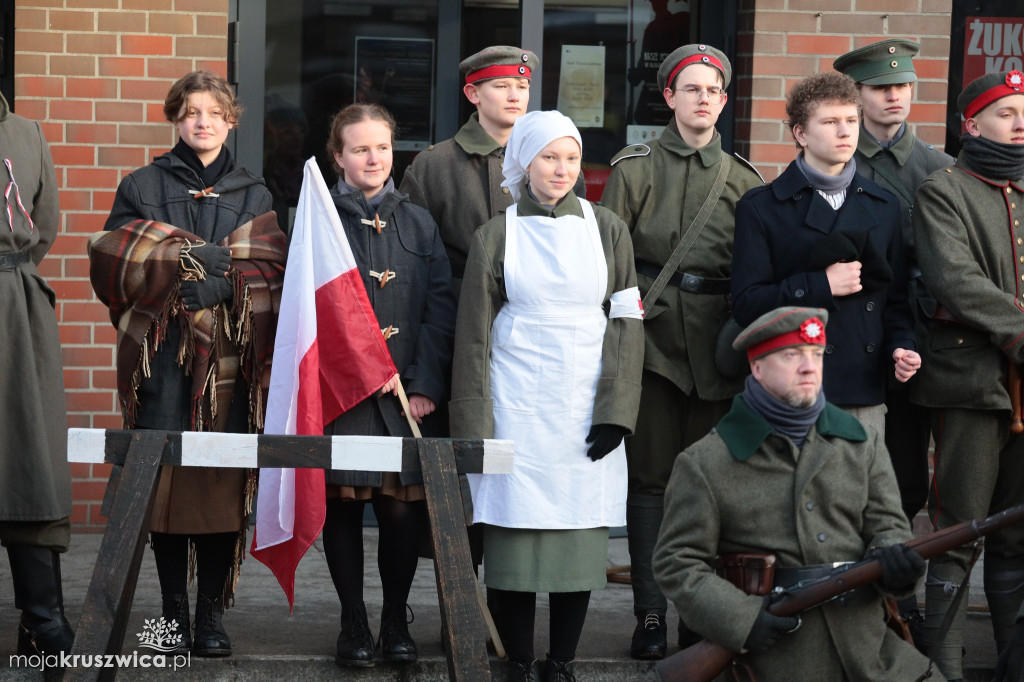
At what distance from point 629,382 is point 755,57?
8.60ft

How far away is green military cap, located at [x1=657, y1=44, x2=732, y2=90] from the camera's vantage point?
5090 millimetres

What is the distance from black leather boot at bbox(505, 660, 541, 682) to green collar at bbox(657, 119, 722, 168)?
1889mm

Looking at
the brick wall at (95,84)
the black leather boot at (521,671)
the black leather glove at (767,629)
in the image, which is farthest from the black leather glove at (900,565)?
the brick wall at (95,84)

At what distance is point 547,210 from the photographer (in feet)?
15.3

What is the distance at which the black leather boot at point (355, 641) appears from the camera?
4723 millimetres

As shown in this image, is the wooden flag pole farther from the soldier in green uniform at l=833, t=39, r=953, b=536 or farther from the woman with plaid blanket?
the soldier in green uniform at l=833, t=39, r=953, b=536

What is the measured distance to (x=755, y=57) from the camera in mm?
6613

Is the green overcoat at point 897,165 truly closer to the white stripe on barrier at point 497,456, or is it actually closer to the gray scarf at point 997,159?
the gray scarf at point 997,159

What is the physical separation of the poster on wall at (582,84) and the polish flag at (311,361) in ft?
9.11

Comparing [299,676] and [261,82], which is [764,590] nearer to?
[299,676]

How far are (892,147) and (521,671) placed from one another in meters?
2.38

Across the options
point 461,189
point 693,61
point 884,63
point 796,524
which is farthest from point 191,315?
point 884,63

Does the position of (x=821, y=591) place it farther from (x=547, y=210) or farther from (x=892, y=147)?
(x=892, y=147)

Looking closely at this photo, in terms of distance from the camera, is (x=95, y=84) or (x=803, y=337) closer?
(x=803, y=337)
